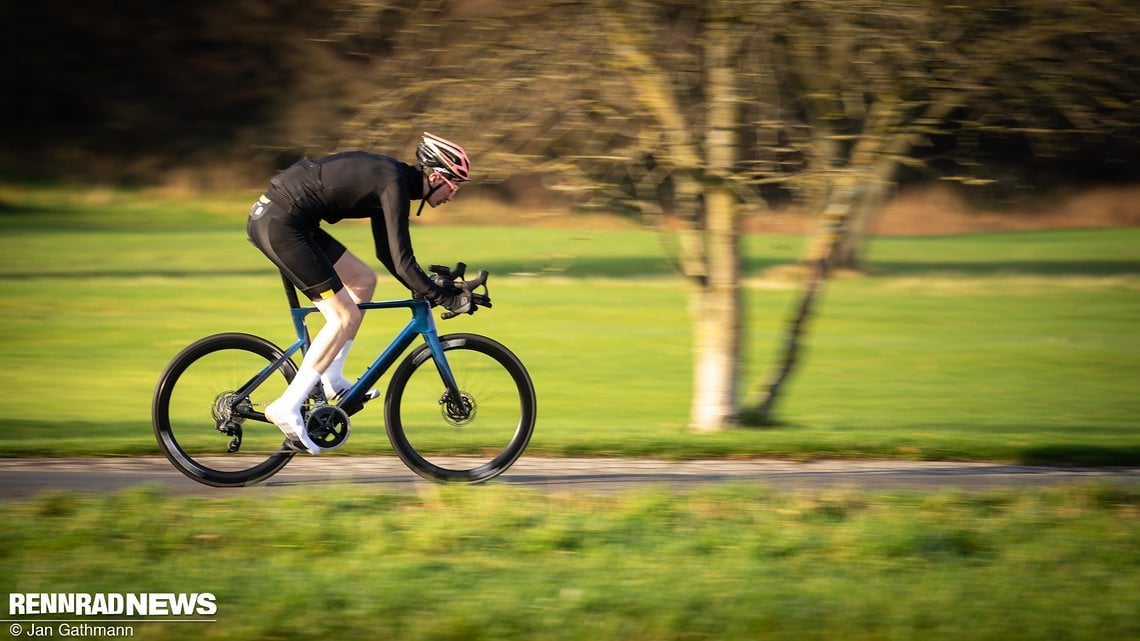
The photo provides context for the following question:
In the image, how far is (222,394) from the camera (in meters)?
7.11

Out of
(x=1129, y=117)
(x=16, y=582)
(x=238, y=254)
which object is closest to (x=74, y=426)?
(x=16, y=582)

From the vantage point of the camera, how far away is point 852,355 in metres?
17.8

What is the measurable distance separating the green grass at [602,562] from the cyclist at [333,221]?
619mm

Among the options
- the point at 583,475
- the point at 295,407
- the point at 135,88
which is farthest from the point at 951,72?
the point at 135,88

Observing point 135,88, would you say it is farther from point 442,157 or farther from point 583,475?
point 442,157

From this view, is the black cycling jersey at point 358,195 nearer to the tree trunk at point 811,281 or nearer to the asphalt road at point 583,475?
the asphalt road at point 583,475

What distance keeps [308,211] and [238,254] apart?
2747cm

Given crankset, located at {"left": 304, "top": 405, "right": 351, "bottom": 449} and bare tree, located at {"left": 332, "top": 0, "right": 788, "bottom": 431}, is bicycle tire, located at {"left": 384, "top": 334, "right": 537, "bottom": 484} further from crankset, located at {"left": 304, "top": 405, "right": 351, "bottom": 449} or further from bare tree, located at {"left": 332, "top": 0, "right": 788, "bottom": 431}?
bare tree, located at {"left": 332, "top": 0, "right": 788, "bottom": 431}

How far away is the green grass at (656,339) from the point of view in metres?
9.73

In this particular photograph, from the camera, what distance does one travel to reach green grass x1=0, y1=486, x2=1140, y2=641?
5031 mm

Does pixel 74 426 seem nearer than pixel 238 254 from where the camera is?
Yes

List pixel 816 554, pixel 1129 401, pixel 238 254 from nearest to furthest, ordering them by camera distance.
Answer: pixel 816 554 < pixel 1129 401 < pixel 238 254

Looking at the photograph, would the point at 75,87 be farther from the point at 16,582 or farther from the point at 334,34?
the point at 16,582

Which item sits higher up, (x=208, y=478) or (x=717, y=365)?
(x=717, y=365)
